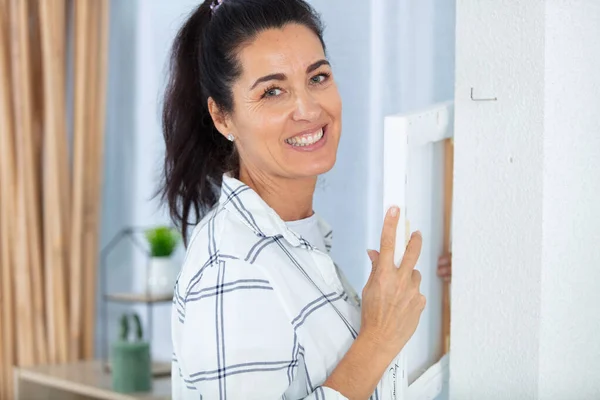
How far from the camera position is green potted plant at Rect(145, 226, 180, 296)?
238cm

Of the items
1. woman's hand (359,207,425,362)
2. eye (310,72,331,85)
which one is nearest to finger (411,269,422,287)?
woman's hand (359,207,425,362)

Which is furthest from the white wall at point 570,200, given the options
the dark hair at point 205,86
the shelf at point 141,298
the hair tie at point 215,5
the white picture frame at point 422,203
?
the shelf at point 141,298

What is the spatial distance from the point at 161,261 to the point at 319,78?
117cm

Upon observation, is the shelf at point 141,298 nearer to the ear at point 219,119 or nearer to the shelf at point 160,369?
the shelf at point 160,369

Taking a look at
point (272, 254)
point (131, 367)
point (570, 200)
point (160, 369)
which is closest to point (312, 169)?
point (272, 254)

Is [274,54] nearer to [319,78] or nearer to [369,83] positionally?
[319,78]

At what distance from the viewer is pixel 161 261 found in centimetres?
240

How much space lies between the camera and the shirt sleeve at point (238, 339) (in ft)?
3.75

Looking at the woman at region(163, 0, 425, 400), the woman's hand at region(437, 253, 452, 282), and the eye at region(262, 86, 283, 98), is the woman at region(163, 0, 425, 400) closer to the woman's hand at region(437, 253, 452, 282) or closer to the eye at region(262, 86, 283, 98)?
the eye at region(262, 86, 283, 98)

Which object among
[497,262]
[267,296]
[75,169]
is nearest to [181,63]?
[267,296]

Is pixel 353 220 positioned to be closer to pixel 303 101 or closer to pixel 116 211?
pixel 303 101

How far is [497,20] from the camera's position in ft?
4.39

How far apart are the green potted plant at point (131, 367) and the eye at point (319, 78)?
3.61ft

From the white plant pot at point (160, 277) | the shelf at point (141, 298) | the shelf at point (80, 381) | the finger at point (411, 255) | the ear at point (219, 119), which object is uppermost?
the ear at point (219, 119)
